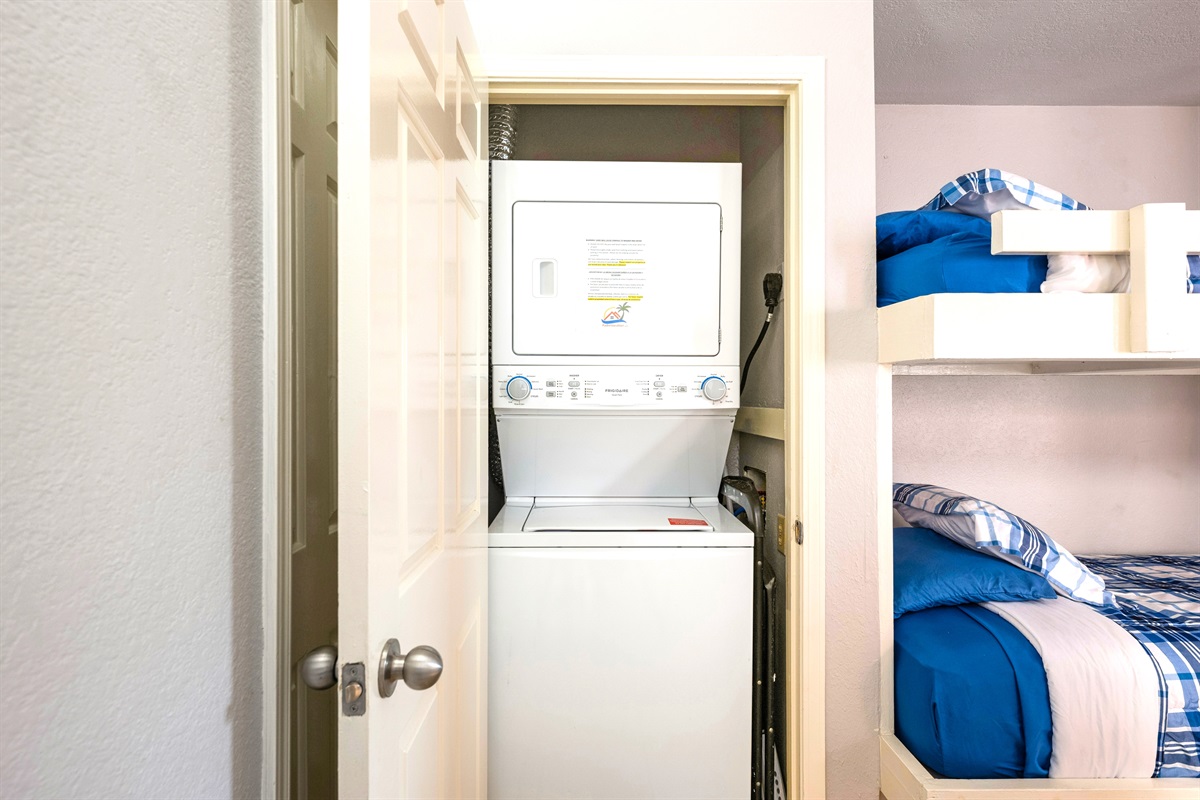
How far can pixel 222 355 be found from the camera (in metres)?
0.69

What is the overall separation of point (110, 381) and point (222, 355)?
0.50ft

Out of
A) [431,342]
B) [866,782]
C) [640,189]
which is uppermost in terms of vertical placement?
[640,189]

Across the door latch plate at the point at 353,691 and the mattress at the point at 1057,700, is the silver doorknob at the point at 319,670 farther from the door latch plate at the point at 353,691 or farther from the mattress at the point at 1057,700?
the mattress at the point at 1057,700

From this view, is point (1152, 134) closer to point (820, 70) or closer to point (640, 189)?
point (820, 70)

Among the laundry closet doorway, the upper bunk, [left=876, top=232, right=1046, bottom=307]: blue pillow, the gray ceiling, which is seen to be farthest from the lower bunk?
the gray ceiling

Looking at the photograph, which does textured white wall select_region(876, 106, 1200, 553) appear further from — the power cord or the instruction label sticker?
the instruction label sticker

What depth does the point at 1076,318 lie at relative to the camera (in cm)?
113

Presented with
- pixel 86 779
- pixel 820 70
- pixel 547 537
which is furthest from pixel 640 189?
pixel 86 779

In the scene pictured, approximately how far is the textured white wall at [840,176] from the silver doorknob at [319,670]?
1.12 m

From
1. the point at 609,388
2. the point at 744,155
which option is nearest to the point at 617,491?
the point at 609,388

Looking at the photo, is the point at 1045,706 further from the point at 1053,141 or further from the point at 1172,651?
the point at 1053,141

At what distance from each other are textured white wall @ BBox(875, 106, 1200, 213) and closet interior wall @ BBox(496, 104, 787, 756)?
60cm

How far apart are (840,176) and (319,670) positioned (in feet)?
4.64

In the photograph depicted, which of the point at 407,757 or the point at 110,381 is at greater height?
the point at 110,381
